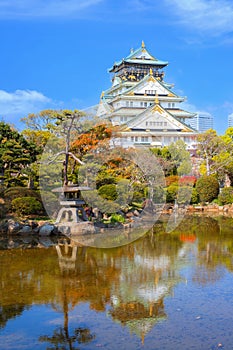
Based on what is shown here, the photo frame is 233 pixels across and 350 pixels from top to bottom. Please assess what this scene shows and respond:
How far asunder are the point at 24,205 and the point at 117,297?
8564 mm

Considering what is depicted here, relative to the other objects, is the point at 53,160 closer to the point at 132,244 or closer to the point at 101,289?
the point at 132,244

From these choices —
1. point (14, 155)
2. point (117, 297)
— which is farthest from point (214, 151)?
point (117, 297)

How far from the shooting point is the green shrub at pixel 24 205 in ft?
49.8

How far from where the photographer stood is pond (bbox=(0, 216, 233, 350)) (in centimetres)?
556

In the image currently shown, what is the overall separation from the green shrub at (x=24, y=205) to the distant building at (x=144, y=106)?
15.6 meters

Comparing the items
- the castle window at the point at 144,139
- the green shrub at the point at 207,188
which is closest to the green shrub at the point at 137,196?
the green shrub at the point at 207,188

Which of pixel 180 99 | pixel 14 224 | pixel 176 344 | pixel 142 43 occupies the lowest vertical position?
pixel 176 344

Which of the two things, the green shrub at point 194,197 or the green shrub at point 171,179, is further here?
the green shrub at point 194,197

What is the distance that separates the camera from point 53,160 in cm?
1534

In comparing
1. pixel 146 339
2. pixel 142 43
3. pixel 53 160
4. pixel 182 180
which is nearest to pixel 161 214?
pixel 182 180

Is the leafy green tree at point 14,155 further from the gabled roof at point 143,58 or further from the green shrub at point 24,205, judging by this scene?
the gabled roof at point 143,58

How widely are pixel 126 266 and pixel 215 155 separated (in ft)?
68.8

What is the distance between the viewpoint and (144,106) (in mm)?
38500

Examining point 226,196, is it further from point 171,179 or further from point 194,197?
point 171,179
